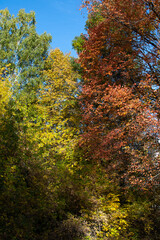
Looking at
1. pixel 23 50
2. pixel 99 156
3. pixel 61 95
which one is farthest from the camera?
pixel 23 50

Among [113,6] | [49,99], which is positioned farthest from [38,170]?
[49,99]

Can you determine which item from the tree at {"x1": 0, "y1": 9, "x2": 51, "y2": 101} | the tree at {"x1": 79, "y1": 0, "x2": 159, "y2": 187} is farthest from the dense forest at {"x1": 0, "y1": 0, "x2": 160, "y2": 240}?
the tree at {"x1": 0, "y1": 9, "x2": 51, "y2": 101}

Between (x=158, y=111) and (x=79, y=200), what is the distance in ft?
15.3

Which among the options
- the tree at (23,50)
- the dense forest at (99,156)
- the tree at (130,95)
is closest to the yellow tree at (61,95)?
the dense forest at (99,156)

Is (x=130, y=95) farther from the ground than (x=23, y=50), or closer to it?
closer to it

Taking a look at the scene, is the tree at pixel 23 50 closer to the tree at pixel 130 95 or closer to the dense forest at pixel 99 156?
the dense forest at pixel 99 156

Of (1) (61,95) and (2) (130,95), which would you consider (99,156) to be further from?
(1) (61,95)

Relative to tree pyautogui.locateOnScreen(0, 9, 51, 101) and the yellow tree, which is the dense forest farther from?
tree pyautogui.locateOnScreen(0, 9, 51, 101)

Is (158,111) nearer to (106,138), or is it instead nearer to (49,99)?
(106,138)

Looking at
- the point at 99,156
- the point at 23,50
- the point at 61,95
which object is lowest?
A: the point at 99,156

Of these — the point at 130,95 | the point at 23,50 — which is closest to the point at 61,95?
the point at 23,50

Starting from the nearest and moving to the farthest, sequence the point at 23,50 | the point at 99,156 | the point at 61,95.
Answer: the point at 99,156 < the point at 61,95 < the point at 23,50

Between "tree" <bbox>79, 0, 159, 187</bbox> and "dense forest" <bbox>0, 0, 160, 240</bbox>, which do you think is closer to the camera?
"dense forest" <bbox>0, 0, 160, 240</bbox>

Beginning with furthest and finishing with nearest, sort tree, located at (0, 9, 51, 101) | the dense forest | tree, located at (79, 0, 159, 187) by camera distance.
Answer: tree, located at (0, 9, 51, 101) → tree, located at (79, 0, 159, 187) → the dense forest
